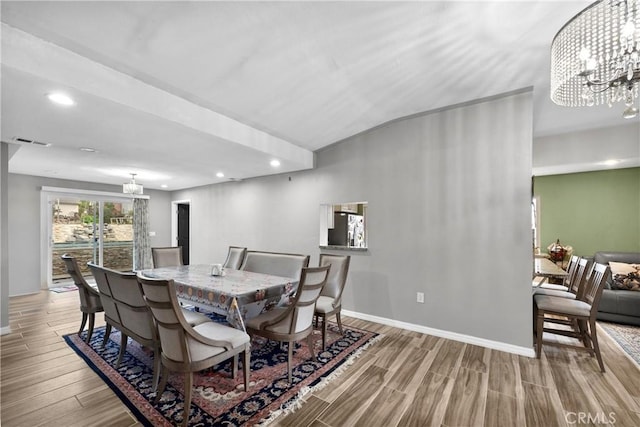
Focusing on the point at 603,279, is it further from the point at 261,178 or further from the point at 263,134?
the point at 261,178

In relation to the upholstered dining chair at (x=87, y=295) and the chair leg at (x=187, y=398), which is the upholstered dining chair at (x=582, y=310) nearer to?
the chair leg at (x=187, y=398)

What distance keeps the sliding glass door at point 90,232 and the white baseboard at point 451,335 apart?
236 inches

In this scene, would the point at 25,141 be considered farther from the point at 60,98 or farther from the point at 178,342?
the point at 178,342

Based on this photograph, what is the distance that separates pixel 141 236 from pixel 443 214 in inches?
286

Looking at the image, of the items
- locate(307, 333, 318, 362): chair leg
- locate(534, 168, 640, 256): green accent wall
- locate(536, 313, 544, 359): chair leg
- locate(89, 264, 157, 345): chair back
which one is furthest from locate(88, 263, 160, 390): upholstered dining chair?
locate(534, 168, 640, 256): green accent wall

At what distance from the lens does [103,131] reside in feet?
9.14

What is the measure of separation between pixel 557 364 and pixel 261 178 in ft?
16.3

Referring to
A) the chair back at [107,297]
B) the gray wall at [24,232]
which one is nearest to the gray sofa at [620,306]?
the chair back at [107,297]

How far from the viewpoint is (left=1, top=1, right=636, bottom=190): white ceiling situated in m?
1.73

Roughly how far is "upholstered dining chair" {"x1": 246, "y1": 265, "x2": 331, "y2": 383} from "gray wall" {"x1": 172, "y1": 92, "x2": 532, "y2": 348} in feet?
5.50

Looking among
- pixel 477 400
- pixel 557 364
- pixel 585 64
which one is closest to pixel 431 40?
pixel 585 64

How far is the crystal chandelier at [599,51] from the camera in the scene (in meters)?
1.50

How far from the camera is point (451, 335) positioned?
3.30 metres

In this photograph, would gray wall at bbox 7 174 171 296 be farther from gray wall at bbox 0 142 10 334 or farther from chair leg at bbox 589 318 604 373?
chair leg at bbox 589 318 604 373
